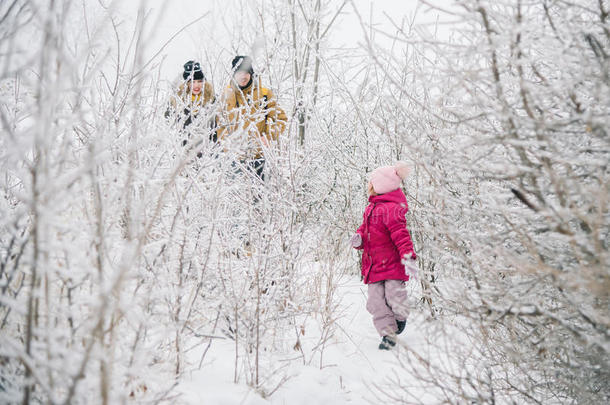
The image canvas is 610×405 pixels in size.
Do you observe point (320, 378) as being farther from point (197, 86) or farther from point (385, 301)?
point (197, 86)

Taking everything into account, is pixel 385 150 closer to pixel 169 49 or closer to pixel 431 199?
pixel 431 199

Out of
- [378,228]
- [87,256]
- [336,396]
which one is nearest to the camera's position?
[87,256]

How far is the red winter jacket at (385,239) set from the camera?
279 cm

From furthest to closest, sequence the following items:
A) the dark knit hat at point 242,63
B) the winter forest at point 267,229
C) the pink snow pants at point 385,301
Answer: the pink snow pants at point 385,301 < the dark knit hat at point 242,63 < the winter forest at point 267,229

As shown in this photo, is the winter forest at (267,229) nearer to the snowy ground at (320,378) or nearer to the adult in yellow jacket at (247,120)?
the snowy ground at (320,378)

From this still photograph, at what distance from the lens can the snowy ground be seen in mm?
1740

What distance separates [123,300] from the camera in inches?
45.8

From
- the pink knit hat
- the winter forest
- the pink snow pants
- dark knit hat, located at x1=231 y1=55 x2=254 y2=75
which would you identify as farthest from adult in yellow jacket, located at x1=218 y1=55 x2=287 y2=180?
the pink snow pants

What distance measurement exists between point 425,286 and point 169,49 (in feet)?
8.63

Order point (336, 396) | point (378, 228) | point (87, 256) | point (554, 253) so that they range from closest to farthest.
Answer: point (87, 256) → point (554, 253) → point (336, 396) → point (378, 228)

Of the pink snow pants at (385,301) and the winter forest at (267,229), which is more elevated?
the winter forest at (267,229)

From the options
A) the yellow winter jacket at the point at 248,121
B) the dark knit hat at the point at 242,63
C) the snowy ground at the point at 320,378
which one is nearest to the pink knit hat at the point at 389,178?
the yellow winter jacket at the point at 248,121

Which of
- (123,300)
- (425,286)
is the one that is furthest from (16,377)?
(425,286)

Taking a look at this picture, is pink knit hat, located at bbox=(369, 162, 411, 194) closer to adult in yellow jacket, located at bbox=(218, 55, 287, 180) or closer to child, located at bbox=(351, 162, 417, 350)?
child, located at bbox=(351, 162, 417, 350)
